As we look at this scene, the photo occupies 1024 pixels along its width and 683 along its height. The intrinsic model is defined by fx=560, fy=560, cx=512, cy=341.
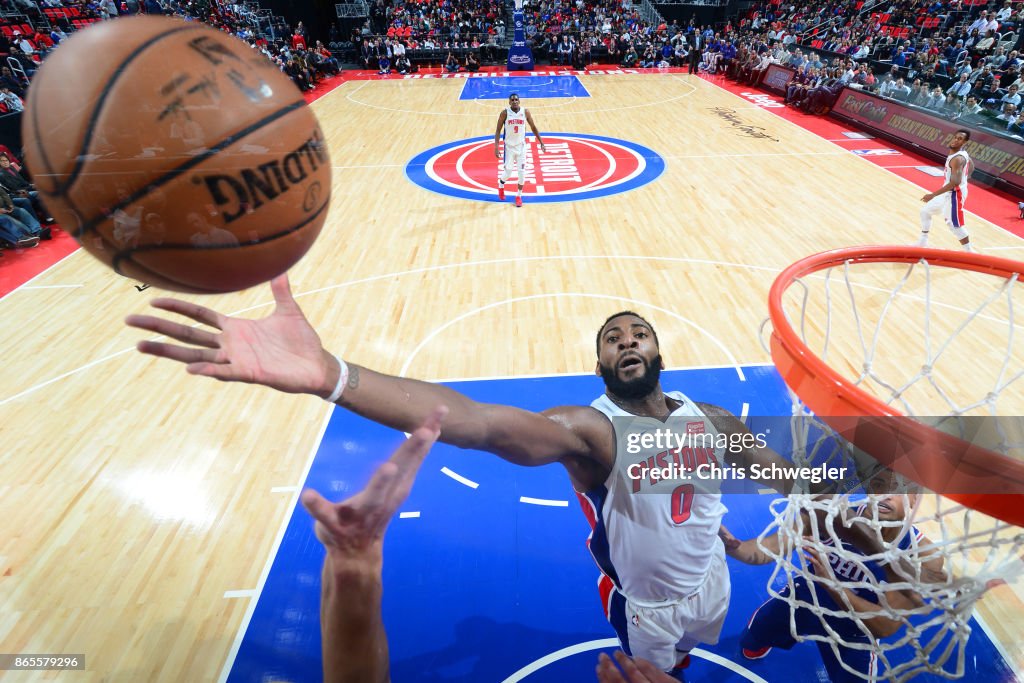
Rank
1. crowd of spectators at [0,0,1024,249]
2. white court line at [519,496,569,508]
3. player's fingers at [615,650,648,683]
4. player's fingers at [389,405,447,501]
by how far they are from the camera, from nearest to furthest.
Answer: player's fingers at [389,405,447,501]
player's fingers at [615,650,648,683]
white court line at [519,496,569,508]
crowd of spectators at [0,0,1024,249]

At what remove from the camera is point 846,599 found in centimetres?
198

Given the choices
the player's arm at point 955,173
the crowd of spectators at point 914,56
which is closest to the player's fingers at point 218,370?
the player's arm at point 955,173

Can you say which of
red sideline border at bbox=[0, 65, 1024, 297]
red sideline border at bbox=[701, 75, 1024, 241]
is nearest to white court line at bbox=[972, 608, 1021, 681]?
red sideline border at bbox=[701, 75, 1024, 241]

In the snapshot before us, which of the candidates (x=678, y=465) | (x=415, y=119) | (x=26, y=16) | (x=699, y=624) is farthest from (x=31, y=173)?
(x=415, y=119)

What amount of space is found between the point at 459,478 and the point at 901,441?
2635 millimetres

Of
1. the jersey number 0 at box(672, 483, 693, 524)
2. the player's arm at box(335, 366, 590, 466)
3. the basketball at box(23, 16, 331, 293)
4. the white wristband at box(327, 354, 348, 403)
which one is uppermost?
the basketball at box(23, 16, 331, 293)

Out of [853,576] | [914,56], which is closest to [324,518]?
[853,576]

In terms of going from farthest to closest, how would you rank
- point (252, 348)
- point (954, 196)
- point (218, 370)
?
point (954, 196) < point (252, 348) < point (218, 370)

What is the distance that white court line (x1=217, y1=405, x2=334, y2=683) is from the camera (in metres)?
2.72

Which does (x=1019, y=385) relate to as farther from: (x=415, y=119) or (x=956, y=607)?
(x=415, y=119)

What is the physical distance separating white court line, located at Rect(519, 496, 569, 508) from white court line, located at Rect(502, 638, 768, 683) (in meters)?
0.85

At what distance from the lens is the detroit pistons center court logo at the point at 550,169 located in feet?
27.6

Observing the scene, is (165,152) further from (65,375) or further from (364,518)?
(65,375)

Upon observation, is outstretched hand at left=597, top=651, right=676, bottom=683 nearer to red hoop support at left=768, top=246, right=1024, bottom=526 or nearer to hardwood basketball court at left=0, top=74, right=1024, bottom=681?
red hoop support at left=768, top=246, right=1024, bottom=526
